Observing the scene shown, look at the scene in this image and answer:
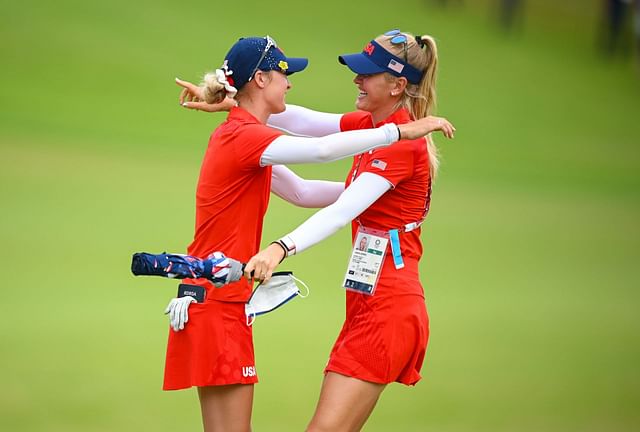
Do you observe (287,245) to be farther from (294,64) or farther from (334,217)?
(294,64)

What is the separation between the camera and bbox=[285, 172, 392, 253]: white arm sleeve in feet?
11.9

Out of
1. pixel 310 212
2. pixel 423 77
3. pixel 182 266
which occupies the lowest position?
pixel 182 266

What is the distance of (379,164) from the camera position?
12.2 feet

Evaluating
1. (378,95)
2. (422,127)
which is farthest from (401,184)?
(378,95)

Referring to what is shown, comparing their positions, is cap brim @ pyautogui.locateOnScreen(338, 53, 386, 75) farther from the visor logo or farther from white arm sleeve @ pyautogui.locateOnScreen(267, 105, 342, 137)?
white arm sleeve @ pyautogui.locateOnScreen(267, 105, 342, 137)

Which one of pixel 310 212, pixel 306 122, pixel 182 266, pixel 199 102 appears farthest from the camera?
pixel 310 212

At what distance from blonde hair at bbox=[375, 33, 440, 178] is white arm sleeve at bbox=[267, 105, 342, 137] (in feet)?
1.32

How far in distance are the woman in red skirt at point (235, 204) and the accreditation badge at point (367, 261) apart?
33 cm

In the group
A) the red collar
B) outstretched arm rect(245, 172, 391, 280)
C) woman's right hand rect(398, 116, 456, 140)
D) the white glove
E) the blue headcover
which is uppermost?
the red collar

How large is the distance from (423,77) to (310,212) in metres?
5.83

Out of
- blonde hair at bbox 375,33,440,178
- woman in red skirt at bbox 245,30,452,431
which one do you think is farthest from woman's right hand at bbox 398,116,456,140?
blonde hair at bbox 375,33,440,178

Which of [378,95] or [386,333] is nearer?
[386,333]

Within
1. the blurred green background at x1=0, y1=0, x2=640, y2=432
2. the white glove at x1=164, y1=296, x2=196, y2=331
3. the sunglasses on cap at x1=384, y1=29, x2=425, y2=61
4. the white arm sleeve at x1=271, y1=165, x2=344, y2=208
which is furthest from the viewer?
the blurred green background at x1=0, y1=0, x2=640, y2=432

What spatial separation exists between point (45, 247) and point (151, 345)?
183cm
